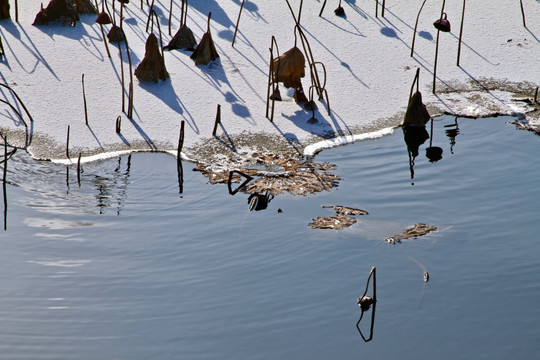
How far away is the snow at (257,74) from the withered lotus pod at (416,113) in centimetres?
11

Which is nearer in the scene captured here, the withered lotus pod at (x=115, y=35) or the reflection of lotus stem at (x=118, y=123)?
the reflection of lotus stem at (x=118, y=123)

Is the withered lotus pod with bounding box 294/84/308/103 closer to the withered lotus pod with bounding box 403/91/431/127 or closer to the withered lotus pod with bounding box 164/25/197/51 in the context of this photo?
the withered lotus pod with bounding box 403/91/431/127

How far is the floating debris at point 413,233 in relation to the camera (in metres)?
2.63

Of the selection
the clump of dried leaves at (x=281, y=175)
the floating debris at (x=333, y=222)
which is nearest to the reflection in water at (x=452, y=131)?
the clump of dried leaves at (x=281, y=175)

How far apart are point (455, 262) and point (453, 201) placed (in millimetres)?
477

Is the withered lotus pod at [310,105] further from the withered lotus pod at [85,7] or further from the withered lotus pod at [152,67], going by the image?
the withered lotus pod at [85,7]

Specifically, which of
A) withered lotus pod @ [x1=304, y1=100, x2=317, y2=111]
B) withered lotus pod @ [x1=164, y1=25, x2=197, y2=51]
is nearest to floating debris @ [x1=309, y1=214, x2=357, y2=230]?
withered lotus pod @ [x1=304, y1=100, x2=317, y2=111]

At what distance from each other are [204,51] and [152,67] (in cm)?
38

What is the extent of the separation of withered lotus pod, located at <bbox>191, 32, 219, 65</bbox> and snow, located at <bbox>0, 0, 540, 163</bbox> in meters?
0.05

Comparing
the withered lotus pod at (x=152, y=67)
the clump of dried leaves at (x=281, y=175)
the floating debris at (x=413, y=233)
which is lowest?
the floating debris at (x=413, y=233)

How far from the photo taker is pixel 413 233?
105 inches

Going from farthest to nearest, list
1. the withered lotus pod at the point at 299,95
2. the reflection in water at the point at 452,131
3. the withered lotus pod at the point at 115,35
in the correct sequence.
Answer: the withered lotus pod at the point at 115,35 → the withered lotus pod at the point at 299,95 → the reflection in water at the point at 452,131

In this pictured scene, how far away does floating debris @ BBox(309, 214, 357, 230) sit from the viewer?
273 cm

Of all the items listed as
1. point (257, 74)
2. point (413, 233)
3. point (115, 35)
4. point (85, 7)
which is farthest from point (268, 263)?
point (85, 7)
